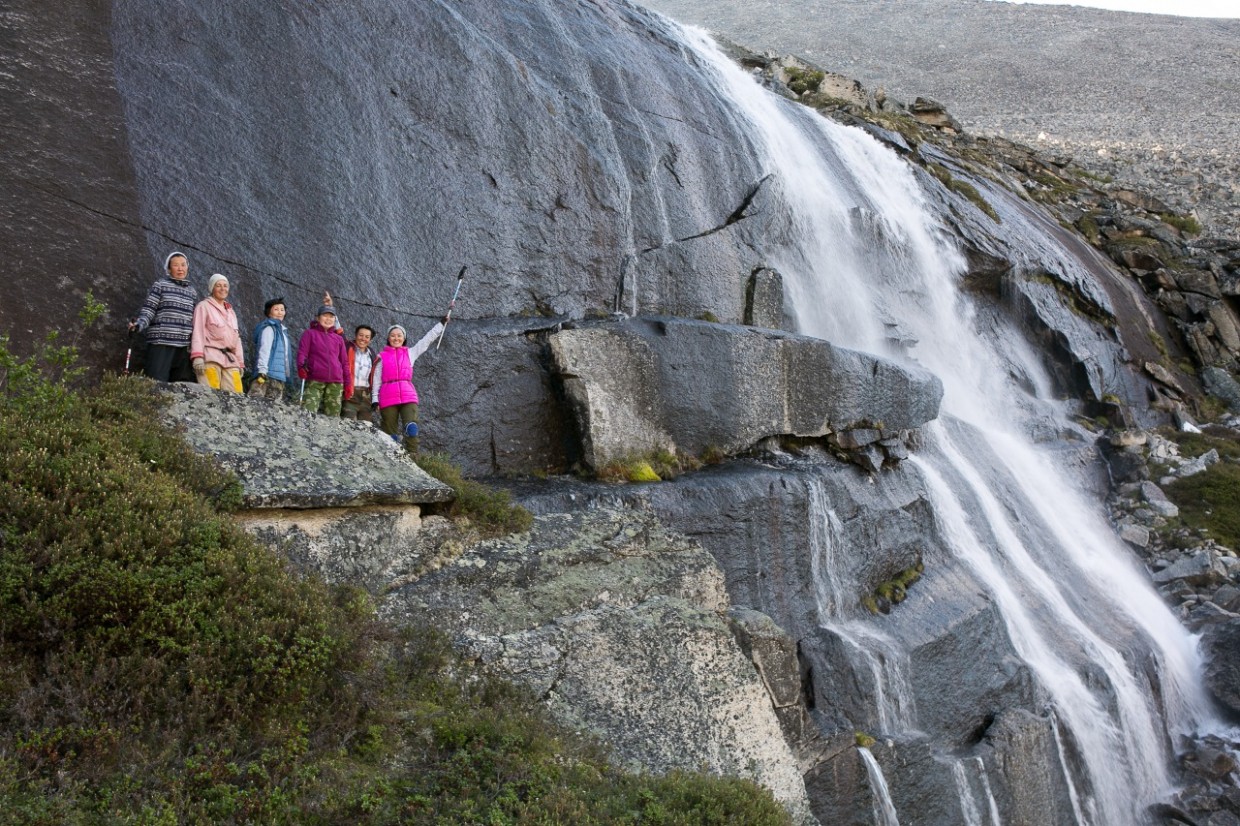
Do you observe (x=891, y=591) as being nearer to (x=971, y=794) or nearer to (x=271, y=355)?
(x=971, y=794)

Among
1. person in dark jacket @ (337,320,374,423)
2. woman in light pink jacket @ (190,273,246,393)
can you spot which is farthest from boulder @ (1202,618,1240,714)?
woman in light pink jacket @ (190,273,246,393)

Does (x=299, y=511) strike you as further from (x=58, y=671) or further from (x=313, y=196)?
(x=313, y=196)

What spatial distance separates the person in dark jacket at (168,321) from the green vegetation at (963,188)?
20548 mm

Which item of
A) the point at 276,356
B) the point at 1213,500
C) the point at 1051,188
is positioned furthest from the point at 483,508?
the point at 1051,188

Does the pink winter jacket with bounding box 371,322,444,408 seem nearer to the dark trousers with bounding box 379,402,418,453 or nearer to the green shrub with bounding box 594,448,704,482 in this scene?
the dark trousers with bounding box 379,402,418,453

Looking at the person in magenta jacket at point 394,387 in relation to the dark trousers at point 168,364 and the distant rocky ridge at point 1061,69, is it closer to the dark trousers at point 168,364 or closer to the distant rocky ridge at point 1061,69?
the dark trousers at point 168,364

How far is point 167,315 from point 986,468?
14.0 metres

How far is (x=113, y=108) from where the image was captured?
10117 millimetres

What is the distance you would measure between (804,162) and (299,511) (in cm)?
1489

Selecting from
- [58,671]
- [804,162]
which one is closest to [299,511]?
[58,671]

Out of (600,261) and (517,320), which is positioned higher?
(600,261)

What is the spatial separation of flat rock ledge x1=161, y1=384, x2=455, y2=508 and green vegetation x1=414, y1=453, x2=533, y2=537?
0.52 feet

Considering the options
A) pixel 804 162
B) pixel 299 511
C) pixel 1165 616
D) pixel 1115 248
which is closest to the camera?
pixel 299 511

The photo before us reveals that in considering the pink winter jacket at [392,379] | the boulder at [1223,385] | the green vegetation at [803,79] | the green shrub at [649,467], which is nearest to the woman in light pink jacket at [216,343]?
the pink winter jacket at [392,379]
